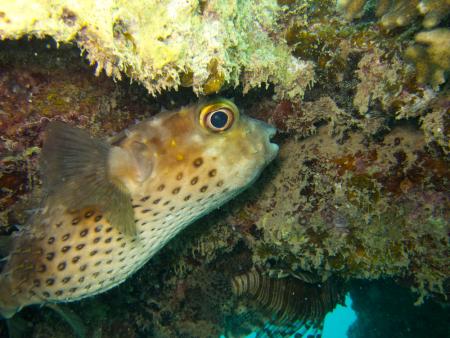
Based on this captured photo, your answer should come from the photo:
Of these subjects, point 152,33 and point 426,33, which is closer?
point 152,33

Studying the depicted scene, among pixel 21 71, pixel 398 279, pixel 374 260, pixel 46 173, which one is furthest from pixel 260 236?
pixel 21 71

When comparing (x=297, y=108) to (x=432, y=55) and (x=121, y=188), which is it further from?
(x=121, y=188)

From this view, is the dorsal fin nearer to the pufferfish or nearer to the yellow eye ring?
the pufferfish

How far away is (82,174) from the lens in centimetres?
214

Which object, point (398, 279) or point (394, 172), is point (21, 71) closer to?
point (394, 172)

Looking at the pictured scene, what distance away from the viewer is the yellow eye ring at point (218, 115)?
2.31 m

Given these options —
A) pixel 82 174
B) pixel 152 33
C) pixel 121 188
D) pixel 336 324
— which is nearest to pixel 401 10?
pixel 152 33

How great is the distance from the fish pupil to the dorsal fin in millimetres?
753

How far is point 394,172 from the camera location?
2893 millimetres

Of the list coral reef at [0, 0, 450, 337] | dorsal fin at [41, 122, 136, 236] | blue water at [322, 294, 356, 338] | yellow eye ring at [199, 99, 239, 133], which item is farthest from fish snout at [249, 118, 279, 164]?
blue water at [322, 294, 356, 338]

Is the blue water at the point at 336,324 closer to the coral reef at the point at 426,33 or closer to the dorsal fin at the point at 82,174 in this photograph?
the coral reef at the point at 426,33

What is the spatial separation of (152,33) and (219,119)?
2.69ft

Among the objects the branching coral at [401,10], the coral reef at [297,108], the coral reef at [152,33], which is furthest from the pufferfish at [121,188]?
the branching coral at [401,10]

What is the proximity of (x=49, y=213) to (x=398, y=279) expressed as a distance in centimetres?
351
